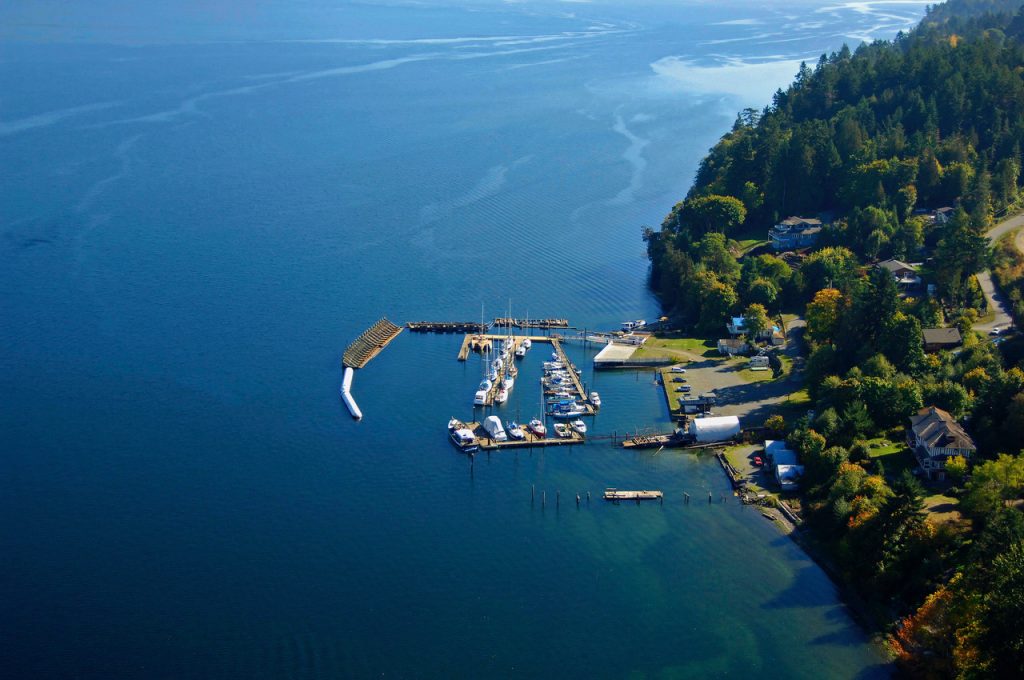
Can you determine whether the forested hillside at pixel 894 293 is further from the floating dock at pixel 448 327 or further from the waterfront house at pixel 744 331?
the floating dock at pixel 448 327

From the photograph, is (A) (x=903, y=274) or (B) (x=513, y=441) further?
(A) (x=903, y=274)

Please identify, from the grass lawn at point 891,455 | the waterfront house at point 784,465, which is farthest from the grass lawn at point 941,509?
the waterfront house at point 784,465

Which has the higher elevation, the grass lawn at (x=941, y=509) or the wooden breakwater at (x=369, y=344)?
the grass lawn at (x=941, y=509)

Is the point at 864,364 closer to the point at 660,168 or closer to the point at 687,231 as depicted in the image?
the point at 687,231

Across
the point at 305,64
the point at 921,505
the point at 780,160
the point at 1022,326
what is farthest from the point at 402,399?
the point at 305,64

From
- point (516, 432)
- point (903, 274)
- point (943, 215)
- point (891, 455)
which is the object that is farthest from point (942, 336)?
point (516, 432)

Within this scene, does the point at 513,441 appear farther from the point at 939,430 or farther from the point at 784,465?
the point at 939,430

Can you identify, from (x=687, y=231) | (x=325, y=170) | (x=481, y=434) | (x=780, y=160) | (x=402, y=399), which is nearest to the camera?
(x=481, y=434)
